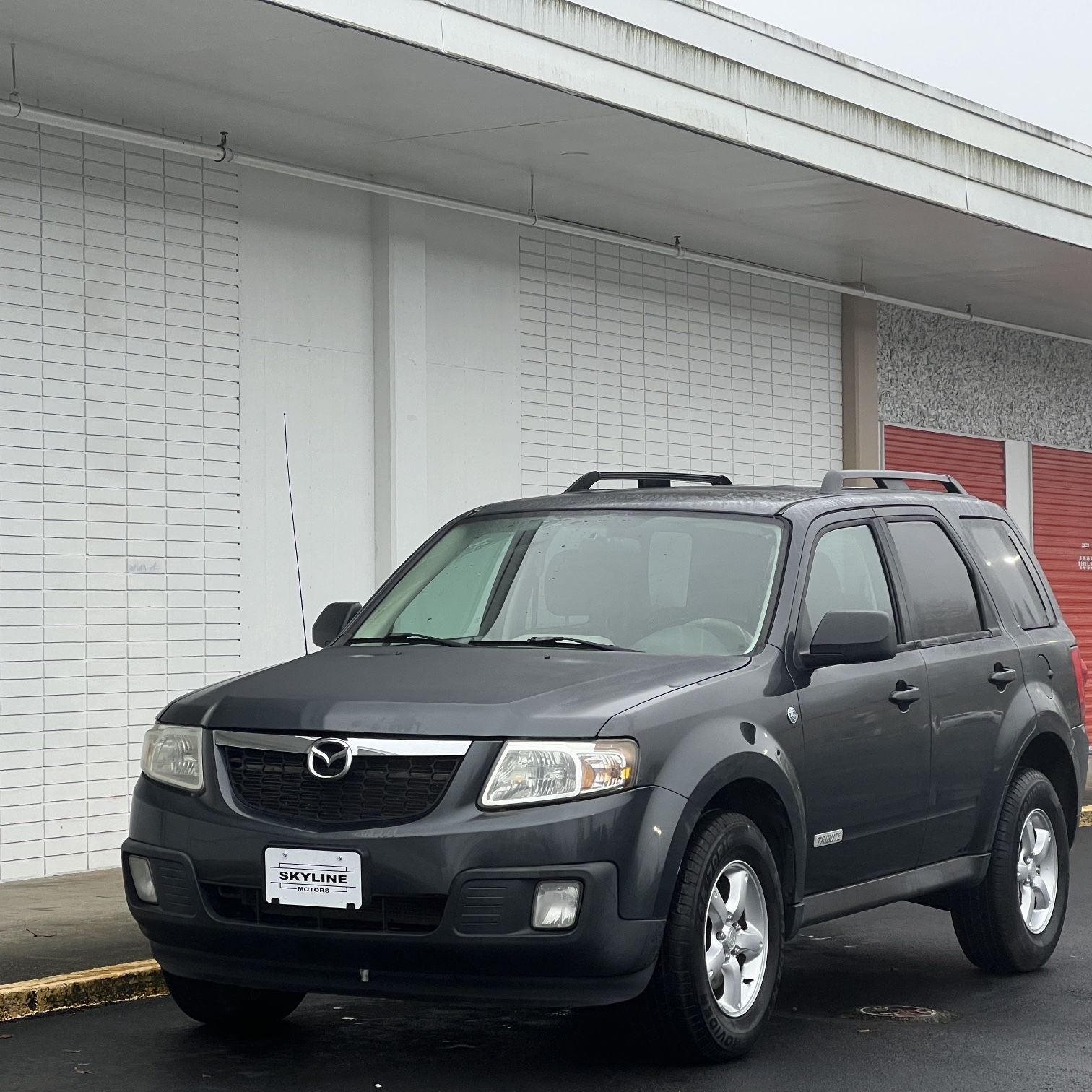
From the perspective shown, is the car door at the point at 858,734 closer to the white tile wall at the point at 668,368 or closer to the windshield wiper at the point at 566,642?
the windshield wiper at the point at 566,642

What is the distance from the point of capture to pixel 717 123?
11492 millimetres

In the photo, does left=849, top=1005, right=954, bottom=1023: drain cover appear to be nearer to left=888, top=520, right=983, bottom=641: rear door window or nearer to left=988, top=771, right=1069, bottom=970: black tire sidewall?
left=988, top=771, right=1069, bottom=970: black tire sidewall

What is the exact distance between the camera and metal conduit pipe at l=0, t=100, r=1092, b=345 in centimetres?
1053

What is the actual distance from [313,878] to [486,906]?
0.53 metres

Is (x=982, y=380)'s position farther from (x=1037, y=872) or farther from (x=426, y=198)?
(x=1037, y=872)

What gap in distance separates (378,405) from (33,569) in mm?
2949

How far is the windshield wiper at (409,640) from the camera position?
675cm

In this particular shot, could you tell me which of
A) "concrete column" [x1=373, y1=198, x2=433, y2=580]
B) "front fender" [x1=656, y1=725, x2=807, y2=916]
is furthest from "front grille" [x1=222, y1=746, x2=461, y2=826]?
"concrete column" [x1=373, y1=198, x2=433, y2=580]

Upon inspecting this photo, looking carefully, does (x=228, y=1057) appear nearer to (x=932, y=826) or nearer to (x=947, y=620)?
(x=932, y=826)

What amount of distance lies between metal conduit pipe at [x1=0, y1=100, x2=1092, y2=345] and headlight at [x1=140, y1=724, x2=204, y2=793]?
4.92 metres

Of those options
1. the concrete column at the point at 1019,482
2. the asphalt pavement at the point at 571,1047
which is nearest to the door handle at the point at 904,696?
the asphalt pavement at the point at 571,1047

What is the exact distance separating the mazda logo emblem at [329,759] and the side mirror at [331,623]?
1525mm

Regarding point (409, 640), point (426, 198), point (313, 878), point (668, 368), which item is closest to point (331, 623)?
point (409, 640)

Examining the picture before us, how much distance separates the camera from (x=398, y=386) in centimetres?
1280
